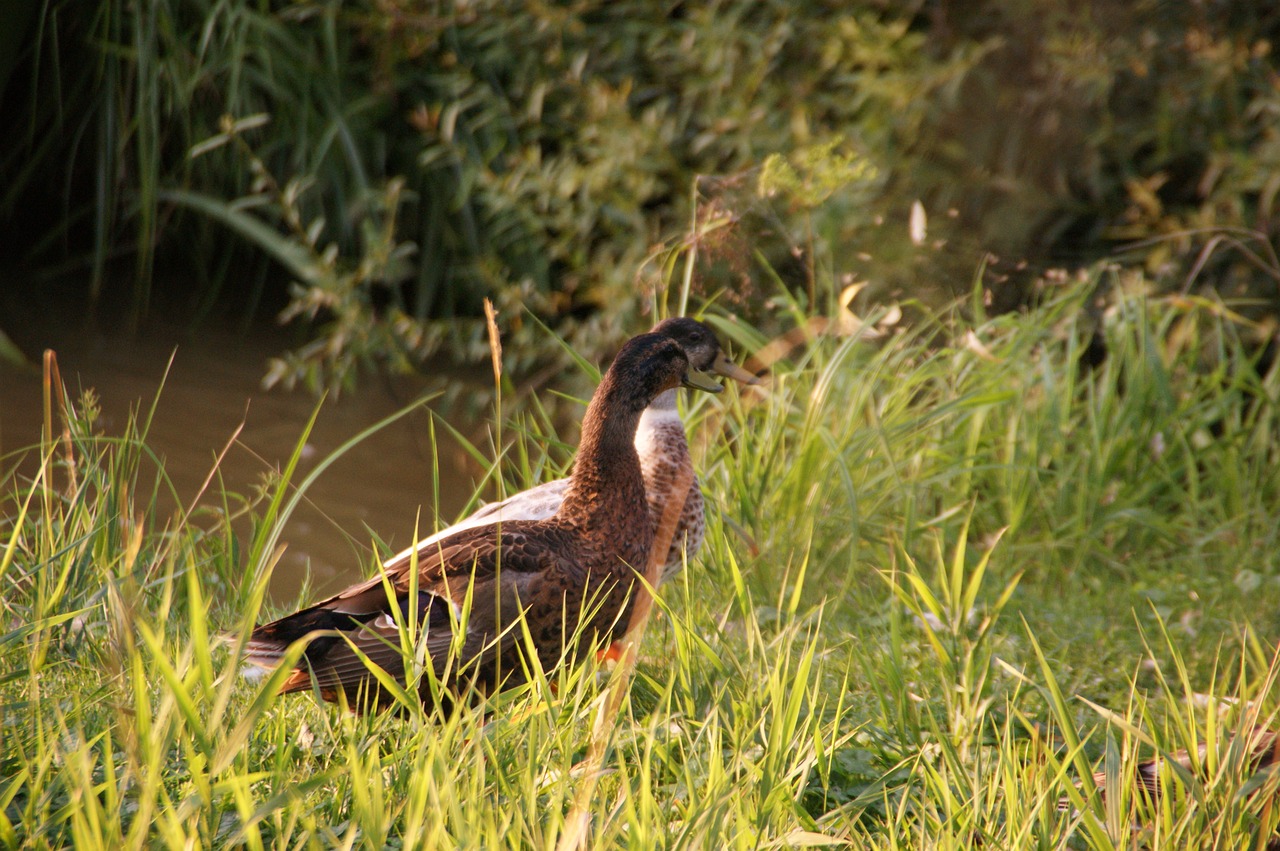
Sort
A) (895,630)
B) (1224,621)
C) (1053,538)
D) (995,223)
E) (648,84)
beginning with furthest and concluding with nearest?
(648,84) → (995,223) → (1053,538) → (1224,621) → (895,630)

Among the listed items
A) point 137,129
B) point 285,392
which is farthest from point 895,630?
point 137,129

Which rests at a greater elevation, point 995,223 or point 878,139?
point 878,139

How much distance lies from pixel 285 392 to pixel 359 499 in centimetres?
97

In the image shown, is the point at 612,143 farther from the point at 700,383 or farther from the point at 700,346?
the point at 700,383

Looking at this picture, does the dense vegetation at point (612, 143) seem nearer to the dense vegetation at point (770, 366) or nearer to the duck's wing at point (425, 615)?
the dense vegetation at point (770, 366)

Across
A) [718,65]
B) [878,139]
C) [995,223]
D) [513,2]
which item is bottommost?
[995,223]

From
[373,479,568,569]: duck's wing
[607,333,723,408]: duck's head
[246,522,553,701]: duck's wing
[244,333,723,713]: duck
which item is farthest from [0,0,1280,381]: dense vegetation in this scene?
[246,522,553,701]: duck's wing

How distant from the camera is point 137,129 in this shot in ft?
18.7

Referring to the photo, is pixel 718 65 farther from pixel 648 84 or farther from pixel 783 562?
pixel 783 562

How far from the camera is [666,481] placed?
3254 millimetres

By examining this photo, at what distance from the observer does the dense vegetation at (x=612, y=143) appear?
474cm

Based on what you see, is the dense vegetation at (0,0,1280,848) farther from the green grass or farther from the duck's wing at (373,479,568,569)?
the duck's wing at (373,479,568,569)

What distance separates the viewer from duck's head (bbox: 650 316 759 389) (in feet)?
11.7

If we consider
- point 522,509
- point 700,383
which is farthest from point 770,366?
point 522,509
